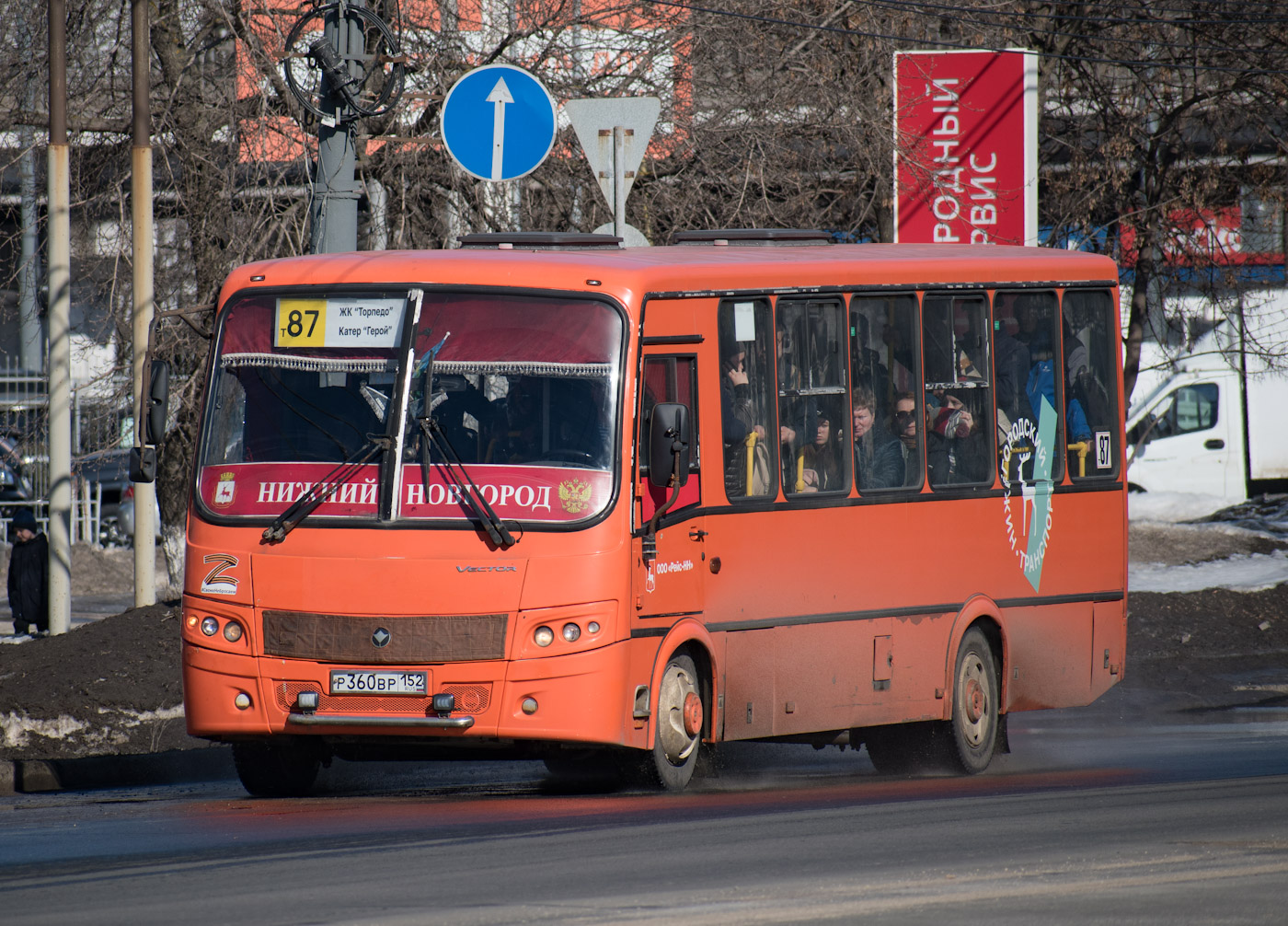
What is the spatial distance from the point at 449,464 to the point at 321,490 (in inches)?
25.0

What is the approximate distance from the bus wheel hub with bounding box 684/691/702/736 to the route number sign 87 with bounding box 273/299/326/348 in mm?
2516

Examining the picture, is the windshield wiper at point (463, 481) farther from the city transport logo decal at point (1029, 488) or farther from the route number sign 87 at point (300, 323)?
the city transport logo decal at point (1029, 488)

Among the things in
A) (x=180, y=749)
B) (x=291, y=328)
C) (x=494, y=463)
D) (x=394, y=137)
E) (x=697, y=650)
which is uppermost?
(x=394, y=137)

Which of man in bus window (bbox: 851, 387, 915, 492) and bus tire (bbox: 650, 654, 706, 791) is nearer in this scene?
bus tire (bbox: 650, 654, 706, 791)

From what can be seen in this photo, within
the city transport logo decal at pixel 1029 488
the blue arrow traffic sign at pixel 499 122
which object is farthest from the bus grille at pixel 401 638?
the city transport logo decal at pixel 1029 488

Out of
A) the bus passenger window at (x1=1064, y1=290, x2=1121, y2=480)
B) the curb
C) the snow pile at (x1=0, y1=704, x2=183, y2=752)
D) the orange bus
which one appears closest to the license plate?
the orange bus

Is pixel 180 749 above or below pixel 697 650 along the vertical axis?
below

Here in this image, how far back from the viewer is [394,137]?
52.1 feet

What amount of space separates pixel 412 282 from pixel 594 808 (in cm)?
271

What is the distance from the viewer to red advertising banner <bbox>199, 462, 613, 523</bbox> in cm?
938

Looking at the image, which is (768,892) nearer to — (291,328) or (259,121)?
(291,328)

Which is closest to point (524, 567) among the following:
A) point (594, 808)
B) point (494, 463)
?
point (494, 463)

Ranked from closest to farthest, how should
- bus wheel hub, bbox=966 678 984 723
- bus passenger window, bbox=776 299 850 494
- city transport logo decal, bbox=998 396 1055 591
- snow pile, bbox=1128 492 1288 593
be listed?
bus passenger window, bbox=776 299 850 494
bus wheel hub, bbox=966 678 984 723
city transport logo decal, bbox=998 396 1055 591
snow pile, bbox=1128 492 1288 593

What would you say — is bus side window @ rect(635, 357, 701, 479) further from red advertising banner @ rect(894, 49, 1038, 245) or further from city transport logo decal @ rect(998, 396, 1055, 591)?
red advertising banner @ rect(894, 49, 1038, 245)
